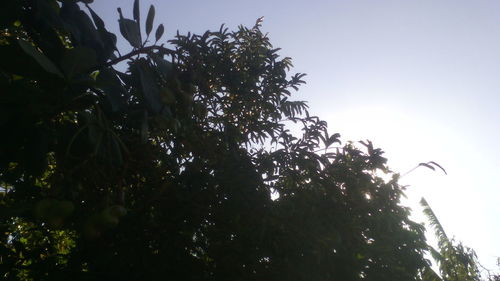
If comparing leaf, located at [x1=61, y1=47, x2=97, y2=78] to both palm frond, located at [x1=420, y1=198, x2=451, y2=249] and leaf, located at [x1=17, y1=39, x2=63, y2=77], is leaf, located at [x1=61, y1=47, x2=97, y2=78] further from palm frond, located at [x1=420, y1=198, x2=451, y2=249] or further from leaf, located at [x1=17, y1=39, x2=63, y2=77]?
palm frond, located at [x1=420, y1=198, x2=451, y2=249]

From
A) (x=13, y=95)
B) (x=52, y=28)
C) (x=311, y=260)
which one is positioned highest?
(x=52, y=28)

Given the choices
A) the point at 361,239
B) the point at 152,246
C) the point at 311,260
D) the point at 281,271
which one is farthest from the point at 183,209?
the point at 361,239

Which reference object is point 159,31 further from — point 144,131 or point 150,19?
point 144,131

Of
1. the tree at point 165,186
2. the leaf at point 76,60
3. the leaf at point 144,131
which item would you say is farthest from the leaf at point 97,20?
the leaf at point 76,60

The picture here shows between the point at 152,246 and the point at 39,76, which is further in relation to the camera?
the point at 152,246

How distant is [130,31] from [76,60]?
0.50 m

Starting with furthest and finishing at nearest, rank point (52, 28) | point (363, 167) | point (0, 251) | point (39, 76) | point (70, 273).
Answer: point (363, 167) < point (0, 251) < point (70, 273) < point (52, 28) < point (39, 76)

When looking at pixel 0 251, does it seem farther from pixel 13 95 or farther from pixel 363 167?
pixel 363 167

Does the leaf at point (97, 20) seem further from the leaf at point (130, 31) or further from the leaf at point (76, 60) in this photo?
the leaf at point (76, 60)

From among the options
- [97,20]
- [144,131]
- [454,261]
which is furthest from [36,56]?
[454,261]

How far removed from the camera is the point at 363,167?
10.2 ft

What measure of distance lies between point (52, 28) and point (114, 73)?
14.0 inches

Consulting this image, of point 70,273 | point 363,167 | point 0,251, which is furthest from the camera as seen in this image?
point 363,167

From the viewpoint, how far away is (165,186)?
7.94 feet
